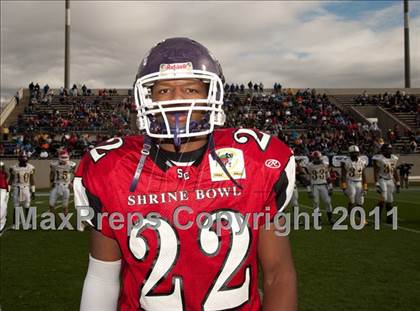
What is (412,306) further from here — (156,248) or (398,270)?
(156,248)

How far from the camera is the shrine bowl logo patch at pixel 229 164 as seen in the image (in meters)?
1.76

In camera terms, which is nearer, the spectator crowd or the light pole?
the spectator crowd

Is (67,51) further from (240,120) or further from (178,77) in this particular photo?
(178,77)

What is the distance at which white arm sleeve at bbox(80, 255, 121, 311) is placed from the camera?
68.7 inches

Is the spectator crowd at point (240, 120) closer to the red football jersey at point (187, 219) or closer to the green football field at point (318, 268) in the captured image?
the green football field at point (318, 268)

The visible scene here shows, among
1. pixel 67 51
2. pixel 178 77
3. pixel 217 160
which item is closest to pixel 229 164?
pixel 217 160

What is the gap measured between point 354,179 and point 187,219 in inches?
401

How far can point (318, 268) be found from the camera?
20.8 feet

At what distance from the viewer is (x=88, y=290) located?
1754 millimetres

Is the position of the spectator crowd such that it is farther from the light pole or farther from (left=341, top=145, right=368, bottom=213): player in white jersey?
(left=341, top=145, right=368, bottom=213): player in white jersey

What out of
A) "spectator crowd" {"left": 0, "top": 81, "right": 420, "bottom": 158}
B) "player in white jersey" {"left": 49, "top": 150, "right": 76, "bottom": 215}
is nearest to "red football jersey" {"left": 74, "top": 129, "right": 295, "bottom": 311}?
"player in white jersey" {"left": 49, "top": 150, "right": 76, "bottom": 215}

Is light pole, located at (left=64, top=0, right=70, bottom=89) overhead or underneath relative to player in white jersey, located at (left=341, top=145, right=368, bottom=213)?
overhead

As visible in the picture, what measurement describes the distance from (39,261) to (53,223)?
419cm

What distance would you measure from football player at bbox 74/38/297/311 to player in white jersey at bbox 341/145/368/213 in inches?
391
